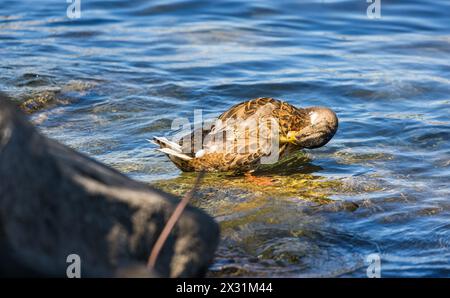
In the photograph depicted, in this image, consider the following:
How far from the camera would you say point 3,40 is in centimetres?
1241

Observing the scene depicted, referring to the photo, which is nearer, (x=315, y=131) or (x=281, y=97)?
(x=315, y=131)

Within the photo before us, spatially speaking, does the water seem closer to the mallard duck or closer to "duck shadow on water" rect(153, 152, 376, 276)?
"duck shadow on water" rect(153, 152, 376, 276)

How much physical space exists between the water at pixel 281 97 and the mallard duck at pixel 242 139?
172mm

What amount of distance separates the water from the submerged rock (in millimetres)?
984

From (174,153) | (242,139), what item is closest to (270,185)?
(242,139)

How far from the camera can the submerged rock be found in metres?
3.57

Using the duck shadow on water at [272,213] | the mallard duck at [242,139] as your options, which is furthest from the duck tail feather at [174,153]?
the duck shadow on water at [272,213]

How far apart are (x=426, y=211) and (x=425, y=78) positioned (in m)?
4.75

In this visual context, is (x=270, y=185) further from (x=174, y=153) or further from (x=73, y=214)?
(x=73, y=214)

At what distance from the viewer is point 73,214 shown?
3711 mm

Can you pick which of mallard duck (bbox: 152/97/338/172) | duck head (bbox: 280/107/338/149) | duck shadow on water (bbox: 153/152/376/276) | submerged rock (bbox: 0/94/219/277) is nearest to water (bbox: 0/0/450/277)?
duck shadow on water (bbox: 153/152/376/276)

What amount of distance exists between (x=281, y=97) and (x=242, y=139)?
2.99m

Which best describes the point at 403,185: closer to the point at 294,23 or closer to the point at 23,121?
the point at 23,121

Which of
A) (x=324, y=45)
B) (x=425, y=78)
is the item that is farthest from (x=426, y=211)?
(x=324, y=45)
